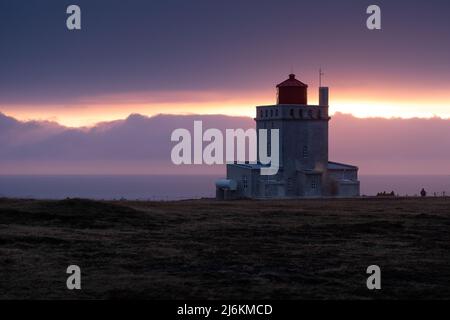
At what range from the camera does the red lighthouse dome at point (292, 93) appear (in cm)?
6325

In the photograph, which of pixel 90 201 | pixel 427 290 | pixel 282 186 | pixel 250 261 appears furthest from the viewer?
pixel 282 186

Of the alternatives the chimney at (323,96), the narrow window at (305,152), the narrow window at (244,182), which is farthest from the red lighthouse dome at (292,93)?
the narrow window at (244,182)

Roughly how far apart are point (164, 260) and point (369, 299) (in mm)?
6609

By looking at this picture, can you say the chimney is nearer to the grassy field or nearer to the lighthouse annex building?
the lighthouse annex building

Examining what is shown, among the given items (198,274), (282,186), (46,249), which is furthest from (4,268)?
(282,186)

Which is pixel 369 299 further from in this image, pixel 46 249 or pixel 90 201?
pixel 90 201

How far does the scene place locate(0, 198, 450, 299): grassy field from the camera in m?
17.5

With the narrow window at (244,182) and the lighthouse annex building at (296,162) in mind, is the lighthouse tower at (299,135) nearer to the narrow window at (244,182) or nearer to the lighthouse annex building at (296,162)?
the lighthouse annex building at (296,162)

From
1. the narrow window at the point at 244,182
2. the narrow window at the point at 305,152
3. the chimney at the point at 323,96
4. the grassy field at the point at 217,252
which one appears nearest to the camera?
the grassy field at the point at 217,252

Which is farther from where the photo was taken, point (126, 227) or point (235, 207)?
point (235, 207)

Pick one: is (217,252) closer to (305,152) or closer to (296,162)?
(296,162)

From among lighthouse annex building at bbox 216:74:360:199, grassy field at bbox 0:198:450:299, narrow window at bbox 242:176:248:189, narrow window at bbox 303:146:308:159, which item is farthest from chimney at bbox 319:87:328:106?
Result: grassy field at bbox 0:198:450:299

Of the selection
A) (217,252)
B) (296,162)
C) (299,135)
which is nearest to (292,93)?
(299,135)
